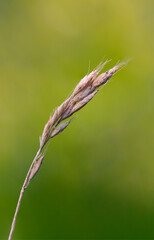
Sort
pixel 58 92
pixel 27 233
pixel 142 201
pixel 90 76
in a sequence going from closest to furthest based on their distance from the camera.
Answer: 1. pixel 90 76
2. pixel 27 233
3. pixel 142 201
4. pixel 58 92

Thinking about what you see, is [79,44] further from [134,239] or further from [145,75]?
[134,239]

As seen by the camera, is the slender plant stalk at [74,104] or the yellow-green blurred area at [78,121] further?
the yellow-green blurred area at [78,121]

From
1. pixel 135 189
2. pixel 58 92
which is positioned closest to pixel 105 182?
pixel 135 189

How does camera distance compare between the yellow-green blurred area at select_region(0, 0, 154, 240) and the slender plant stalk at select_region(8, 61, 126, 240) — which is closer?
the slender plant stalk at select_region(8, 61, 126, 240)

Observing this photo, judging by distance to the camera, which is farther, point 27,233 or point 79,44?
point 79,44

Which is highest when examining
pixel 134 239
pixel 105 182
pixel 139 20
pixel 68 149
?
pixel 139 20

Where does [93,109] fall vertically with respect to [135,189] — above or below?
above

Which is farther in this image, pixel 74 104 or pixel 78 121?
pixel 78 121

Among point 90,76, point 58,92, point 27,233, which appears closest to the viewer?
point 90,76
